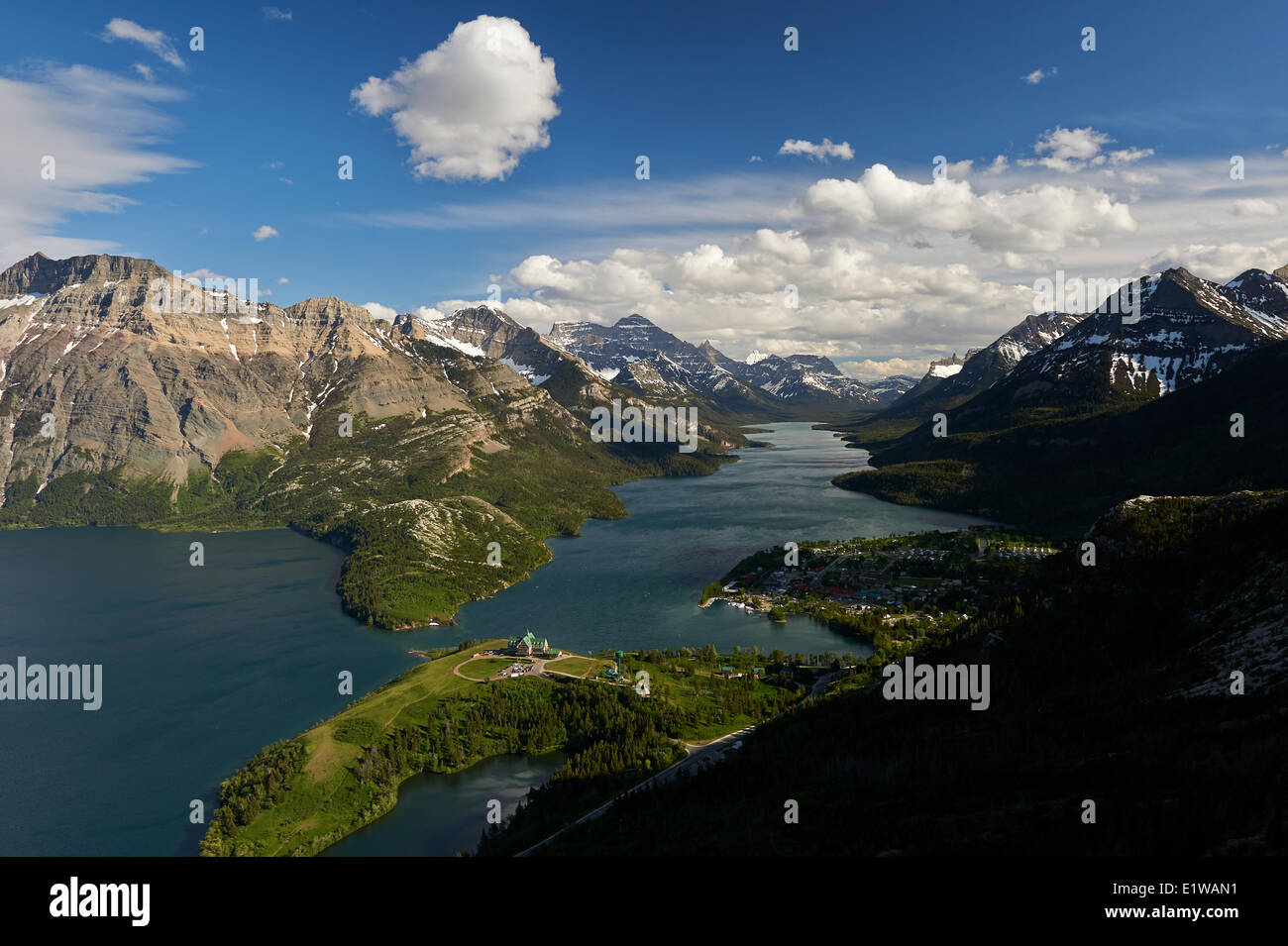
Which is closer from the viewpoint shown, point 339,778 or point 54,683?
point 339,778

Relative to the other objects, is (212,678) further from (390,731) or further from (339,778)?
(339,778)

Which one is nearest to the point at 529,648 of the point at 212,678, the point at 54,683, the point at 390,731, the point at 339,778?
the point at 390,731

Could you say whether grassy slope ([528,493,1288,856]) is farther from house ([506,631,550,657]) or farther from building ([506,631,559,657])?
house ([506,631,550,657])
